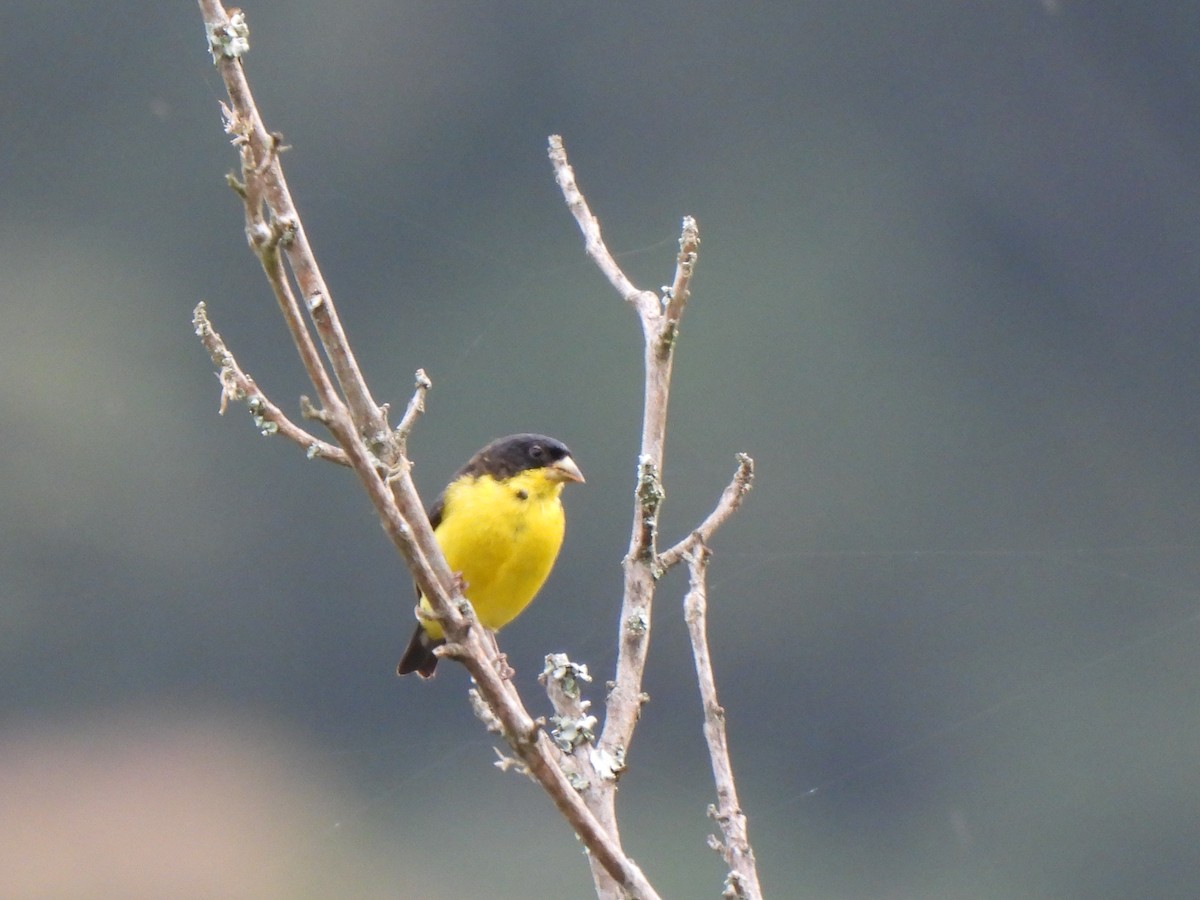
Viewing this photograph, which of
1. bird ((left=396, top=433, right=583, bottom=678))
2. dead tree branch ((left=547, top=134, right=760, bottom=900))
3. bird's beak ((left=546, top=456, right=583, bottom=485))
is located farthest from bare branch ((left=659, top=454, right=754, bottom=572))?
bird's beak ((left=546, top=456, right=583, bottom=485))

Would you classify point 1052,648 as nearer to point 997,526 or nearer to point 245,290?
point 997,526

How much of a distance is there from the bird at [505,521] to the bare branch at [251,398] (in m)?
2.39

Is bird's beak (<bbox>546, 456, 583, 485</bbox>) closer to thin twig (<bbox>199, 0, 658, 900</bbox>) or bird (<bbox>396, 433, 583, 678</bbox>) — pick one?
bird (<bbox>396, 433, 583, 678</bbox>)

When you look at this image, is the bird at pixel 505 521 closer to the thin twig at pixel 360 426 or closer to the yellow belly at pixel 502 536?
the yellow belly at pixel 502 536

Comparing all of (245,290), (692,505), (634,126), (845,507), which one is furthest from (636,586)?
(634,126)

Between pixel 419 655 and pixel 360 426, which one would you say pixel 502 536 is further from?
pixel 360 426

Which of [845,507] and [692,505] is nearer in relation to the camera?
[692,505]

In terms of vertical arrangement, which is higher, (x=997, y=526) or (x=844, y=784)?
(x=997, y=526)

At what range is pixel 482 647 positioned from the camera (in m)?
2.61

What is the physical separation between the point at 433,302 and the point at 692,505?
7422 millimetres

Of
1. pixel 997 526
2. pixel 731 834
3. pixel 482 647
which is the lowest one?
pixel 731 834

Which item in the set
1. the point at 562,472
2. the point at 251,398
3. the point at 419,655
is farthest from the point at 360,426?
the point at 419,655

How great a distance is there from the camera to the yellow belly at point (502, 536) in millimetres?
5066

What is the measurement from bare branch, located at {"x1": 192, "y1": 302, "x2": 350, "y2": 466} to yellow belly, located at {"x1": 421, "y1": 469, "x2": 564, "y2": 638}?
241 cm
